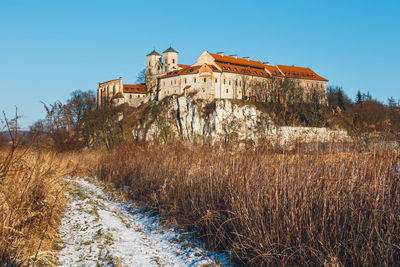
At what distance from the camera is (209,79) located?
6556 cm

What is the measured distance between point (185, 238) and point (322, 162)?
2884 millimetres

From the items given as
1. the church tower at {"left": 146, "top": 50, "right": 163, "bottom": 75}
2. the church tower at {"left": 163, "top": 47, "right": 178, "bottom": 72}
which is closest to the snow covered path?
the church tower at {"left": 163, "top": 47, "right": 178, "bottom": 72}

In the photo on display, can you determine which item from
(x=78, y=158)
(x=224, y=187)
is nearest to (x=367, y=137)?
(x=224, y=187)

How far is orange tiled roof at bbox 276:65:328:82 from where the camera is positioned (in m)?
78.3

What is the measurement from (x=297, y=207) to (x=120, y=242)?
3.16m

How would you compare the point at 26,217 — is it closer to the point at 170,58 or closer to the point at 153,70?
the point at 170,58

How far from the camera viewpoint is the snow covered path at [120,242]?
499 cm

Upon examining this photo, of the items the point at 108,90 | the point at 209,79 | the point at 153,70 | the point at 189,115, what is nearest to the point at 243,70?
the point at 209,79

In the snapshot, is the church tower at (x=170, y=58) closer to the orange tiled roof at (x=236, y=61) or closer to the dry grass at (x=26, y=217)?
the orange tiled roof at (x=236, y=61)

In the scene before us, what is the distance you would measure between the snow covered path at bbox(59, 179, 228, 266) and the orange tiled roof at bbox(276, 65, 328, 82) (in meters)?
74.6

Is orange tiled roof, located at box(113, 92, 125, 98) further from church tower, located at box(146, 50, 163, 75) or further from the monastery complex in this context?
church tower, located at box(146, 50, 163, 75)

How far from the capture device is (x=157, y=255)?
17.5 feet

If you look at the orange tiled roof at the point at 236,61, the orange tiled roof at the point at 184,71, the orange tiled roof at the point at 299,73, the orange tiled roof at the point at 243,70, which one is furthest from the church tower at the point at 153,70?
the orange tiled roof at the point at 299,73

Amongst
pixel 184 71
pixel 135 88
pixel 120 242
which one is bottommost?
pixel 120 242
